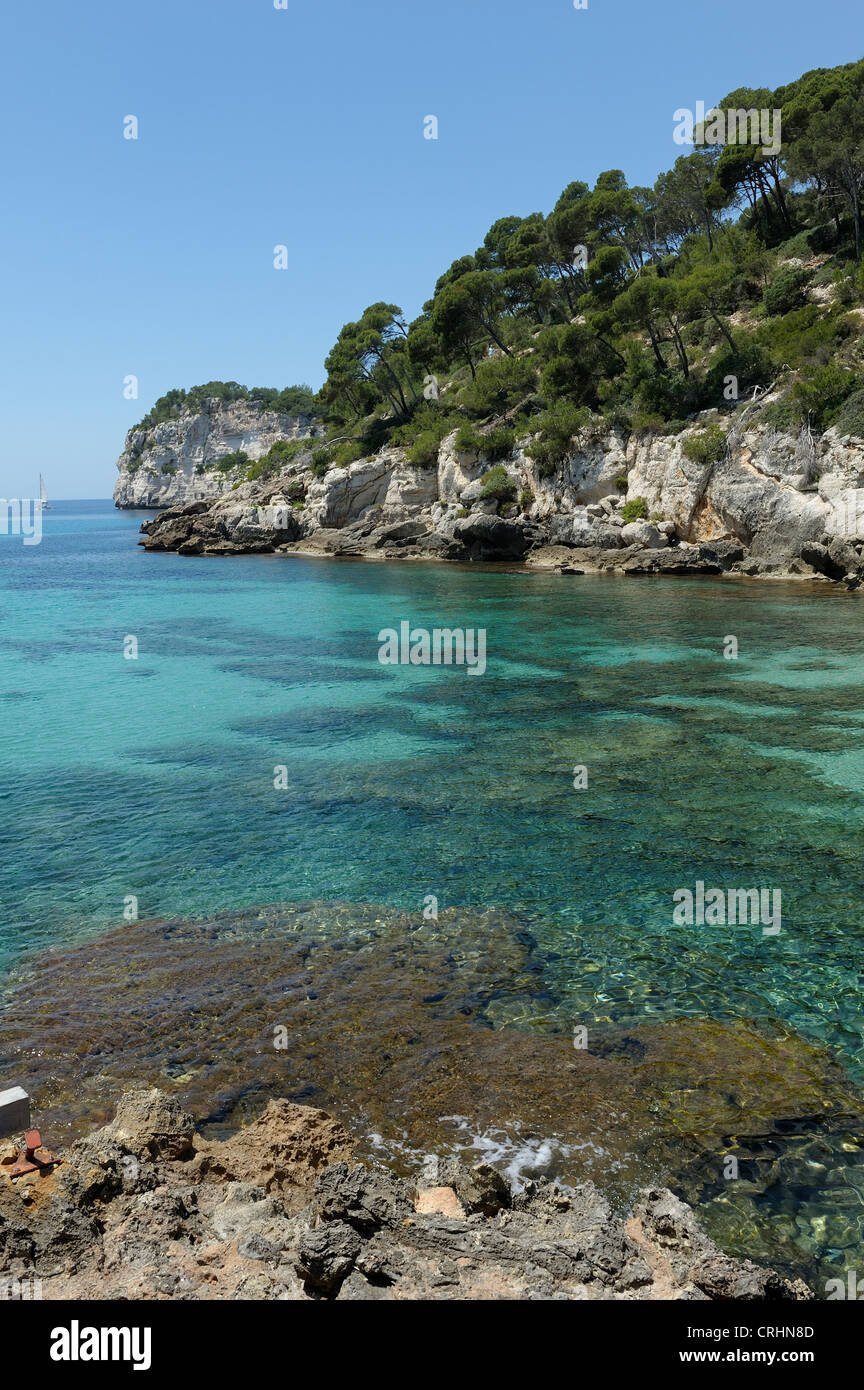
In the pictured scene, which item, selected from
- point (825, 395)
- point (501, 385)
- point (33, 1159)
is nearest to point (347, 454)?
point (501, 385)

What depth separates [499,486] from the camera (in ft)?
175

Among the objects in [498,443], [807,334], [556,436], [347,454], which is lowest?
[556,436]

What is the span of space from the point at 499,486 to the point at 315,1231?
51.4 metres

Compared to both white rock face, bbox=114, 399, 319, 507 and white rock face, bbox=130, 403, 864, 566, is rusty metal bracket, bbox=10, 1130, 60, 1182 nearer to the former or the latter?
white rock face, bbox=130, 403, 864, 566

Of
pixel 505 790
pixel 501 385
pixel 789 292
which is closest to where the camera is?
pixel 505 790

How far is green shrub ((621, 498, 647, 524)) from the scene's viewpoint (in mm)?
46719

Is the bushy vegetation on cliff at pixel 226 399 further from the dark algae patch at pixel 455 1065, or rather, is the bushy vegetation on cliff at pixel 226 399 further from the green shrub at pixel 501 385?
the dark algae patch at pixel 455 1065

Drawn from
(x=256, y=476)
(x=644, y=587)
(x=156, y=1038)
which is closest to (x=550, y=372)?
(x=644, y=587)

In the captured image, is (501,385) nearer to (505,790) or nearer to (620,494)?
(620,494)

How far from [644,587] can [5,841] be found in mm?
32084

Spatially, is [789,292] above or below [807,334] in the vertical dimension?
above

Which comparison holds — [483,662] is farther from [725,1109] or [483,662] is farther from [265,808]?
[725,1109]

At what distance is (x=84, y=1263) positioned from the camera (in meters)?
4.79
